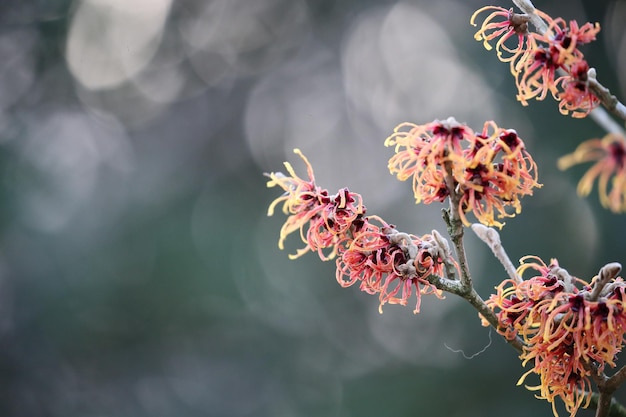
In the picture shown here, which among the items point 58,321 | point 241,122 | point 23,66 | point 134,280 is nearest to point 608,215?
point 241,122

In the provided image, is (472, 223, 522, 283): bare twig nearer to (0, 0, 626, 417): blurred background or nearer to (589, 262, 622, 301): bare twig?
(589, 262, 622, 301): bare twig

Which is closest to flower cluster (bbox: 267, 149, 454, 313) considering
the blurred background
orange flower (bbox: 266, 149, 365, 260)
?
orange flower (bbox: 266, 149, 365, 260)

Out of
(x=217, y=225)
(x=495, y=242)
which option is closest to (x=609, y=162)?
(x=495, y=242)

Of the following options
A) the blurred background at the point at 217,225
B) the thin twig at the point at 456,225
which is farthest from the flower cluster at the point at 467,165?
the blurred background at the point at 217,225

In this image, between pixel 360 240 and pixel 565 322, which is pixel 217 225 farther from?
pixel 565 322

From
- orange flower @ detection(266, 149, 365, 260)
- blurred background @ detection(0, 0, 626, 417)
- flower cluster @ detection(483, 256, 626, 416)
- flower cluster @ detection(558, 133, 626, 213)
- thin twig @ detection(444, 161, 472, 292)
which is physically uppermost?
Answer: blurred background @ detection(0, 0, 626, 417)

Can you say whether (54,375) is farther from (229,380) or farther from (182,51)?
(182,51)
